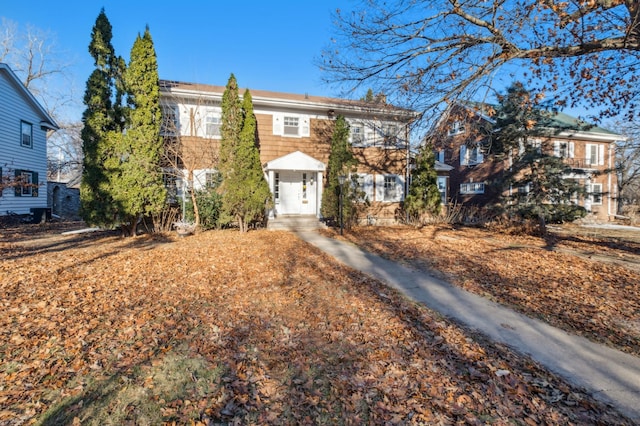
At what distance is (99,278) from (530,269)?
927cm

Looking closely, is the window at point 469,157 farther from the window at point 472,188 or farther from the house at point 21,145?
the house at point 21,145

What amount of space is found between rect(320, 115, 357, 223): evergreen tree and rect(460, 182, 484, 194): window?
38.8ft

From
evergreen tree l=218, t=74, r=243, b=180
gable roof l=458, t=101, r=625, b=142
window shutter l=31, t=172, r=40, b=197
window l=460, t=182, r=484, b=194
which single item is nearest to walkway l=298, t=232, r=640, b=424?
gable roof l=458, t=101, r=625, b=142

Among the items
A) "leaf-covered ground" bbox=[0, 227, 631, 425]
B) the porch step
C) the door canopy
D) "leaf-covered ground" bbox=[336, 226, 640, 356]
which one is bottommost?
"leaf-covered ground" bbox=[0, 227, 631, 425]

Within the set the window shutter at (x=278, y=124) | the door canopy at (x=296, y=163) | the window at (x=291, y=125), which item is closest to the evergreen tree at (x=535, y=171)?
the door canopy at (x=296, y=163)

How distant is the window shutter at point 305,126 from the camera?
48.9 ft

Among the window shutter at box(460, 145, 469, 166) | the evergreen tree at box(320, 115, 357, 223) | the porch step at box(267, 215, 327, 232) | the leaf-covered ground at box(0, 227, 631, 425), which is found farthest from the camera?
the window shutter at box(460, 145, 469, 166)

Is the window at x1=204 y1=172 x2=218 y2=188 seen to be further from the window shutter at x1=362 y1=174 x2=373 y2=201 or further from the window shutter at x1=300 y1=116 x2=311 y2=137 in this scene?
the window shutter at x1=362 y1=174 x2=373 y2=201

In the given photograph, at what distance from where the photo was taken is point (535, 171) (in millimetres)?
12664

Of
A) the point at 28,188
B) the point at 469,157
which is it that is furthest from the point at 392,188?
the point at 28,188

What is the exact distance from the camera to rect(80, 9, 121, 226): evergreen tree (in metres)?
10.2

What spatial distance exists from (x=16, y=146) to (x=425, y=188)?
21.2m

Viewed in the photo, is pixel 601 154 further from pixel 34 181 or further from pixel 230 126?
pixel 34 181

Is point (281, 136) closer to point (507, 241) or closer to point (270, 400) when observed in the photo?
point (507, 241)
